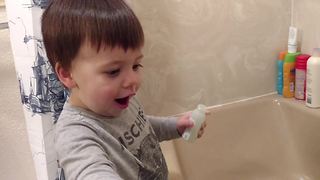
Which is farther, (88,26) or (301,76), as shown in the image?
(301,76)

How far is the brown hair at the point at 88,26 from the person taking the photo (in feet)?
1.96

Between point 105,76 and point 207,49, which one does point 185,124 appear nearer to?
point 105,76

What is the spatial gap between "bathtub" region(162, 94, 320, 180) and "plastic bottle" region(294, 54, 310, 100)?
31 mm

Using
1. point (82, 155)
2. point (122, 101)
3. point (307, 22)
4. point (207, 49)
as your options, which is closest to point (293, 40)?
point (307, 22)

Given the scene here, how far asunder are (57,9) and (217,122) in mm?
738

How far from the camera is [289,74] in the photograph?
1269 mm

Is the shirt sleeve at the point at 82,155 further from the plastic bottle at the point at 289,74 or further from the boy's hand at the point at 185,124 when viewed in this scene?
the plastic bottle at the point at 289,74

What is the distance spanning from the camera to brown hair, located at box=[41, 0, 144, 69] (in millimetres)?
598

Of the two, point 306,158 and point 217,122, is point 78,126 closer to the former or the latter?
point 217,122

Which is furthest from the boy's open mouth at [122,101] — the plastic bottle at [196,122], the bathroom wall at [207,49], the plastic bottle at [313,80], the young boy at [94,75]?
the plastic bottle at [313,80]

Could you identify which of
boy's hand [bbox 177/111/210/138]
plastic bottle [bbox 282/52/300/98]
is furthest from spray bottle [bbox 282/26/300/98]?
boy's hand [bbox 177/111/210/138]

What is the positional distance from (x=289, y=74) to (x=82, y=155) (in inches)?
35.9

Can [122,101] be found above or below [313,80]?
above

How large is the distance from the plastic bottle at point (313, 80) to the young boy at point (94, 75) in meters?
0.73
